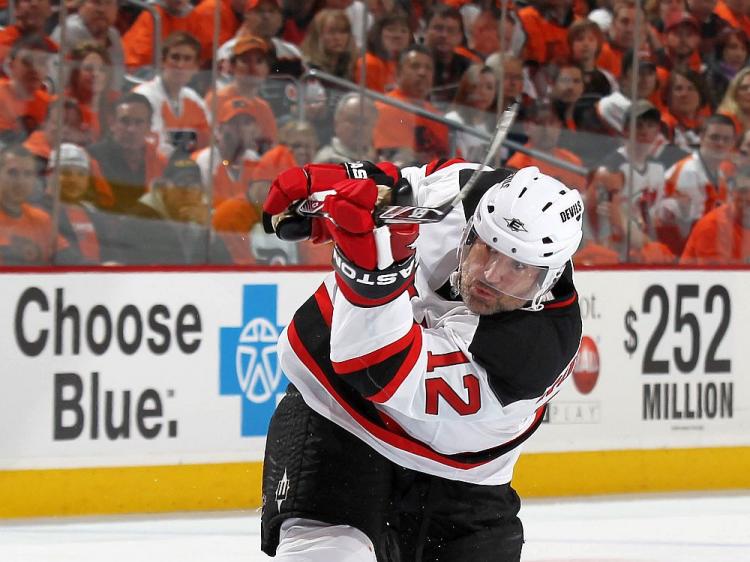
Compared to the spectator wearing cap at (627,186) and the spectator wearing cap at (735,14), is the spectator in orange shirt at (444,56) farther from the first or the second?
the spectator wearing cap at (735,14)

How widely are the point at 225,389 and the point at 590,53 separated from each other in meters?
2.22

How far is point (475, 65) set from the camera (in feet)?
18.9

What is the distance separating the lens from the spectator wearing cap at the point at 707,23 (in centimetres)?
632

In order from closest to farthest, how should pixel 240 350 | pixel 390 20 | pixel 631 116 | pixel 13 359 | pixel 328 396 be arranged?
pixel 328 396
pixel 13 359
pixel 240 350
pixel 390 20
pixel 631 116

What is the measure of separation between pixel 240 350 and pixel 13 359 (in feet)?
2.74

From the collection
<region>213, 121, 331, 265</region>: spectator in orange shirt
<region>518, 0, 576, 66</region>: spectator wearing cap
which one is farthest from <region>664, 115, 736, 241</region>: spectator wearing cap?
<region>213, 121, 331, 265</region>: spectator in orange shirt

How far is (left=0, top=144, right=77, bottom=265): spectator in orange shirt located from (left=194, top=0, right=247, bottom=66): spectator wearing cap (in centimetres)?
81

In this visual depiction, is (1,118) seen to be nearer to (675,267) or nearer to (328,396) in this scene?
(328,396)

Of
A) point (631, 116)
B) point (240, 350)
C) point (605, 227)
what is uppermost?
point (631, 116)

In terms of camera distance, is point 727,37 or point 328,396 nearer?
point 328,396

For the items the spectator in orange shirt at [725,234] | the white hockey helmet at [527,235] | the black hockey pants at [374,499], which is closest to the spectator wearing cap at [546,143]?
the spectator in orange shirt at [725,234]

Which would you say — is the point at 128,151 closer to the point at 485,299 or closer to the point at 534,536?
the point at 534,536

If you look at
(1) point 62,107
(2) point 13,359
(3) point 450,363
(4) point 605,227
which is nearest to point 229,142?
(1) point 62,107

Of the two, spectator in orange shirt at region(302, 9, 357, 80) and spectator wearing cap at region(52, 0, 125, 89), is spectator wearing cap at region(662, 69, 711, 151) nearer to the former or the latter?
spectator in orange shirt at region(302, 9, 357, 80)
